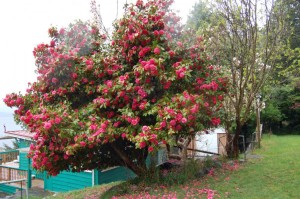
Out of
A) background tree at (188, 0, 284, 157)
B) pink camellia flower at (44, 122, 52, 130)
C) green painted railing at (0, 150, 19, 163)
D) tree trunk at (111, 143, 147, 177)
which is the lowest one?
green painted railing at (0, 150, 19, 163)

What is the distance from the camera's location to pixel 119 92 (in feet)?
18.7

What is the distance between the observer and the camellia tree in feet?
17.8

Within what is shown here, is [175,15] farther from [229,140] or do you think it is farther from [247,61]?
[229,140]

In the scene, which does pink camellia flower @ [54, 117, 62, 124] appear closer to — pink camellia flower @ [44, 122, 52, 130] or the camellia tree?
the camellia tree

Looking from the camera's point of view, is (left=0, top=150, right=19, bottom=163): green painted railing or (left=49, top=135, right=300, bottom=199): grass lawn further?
(left=0, top=150, right=19, bottom=163): green painted railing

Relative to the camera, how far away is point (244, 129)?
63.5 ft

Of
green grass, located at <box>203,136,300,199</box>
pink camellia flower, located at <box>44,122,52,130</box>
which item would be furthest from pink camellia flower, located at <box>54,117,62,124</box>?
green grass, located at <box>203,136,300,199</box>

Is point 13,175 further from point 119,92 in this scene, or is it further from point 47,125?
point 119,92

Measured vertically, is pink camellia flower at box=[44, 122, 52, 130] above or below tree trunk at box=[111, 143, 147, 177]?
above

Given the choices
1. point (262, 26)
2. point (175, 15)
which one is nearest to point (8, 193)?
point (175, 15)

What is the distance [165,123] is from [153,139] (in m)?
0.36

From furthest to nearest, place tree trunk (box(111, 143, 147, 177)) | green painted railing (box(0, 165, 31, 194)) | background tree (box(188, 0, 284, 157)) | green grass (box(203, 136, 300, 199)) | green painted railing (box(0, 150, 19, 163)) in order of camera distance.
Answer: green painted railing (box(0, 150, 19, 163)) < green painted railing (box(0, 165, 31, 194)) < background tree (box(188, 0, 284, 157)) < tree trunk (box(111, 143, 147, 177)) < green grass (box(203, 136, 300, 199))

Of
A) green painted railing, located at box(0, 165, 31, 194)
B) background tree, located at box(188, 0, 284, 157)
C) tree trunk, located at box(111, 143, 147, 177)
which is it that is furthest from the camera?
green painted railing, located at box(0, 165, 31, 194)

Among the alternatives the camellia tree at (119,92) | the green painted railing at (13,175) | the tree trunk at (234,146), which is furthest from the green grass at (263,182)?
the green painted railing at (13,175)
